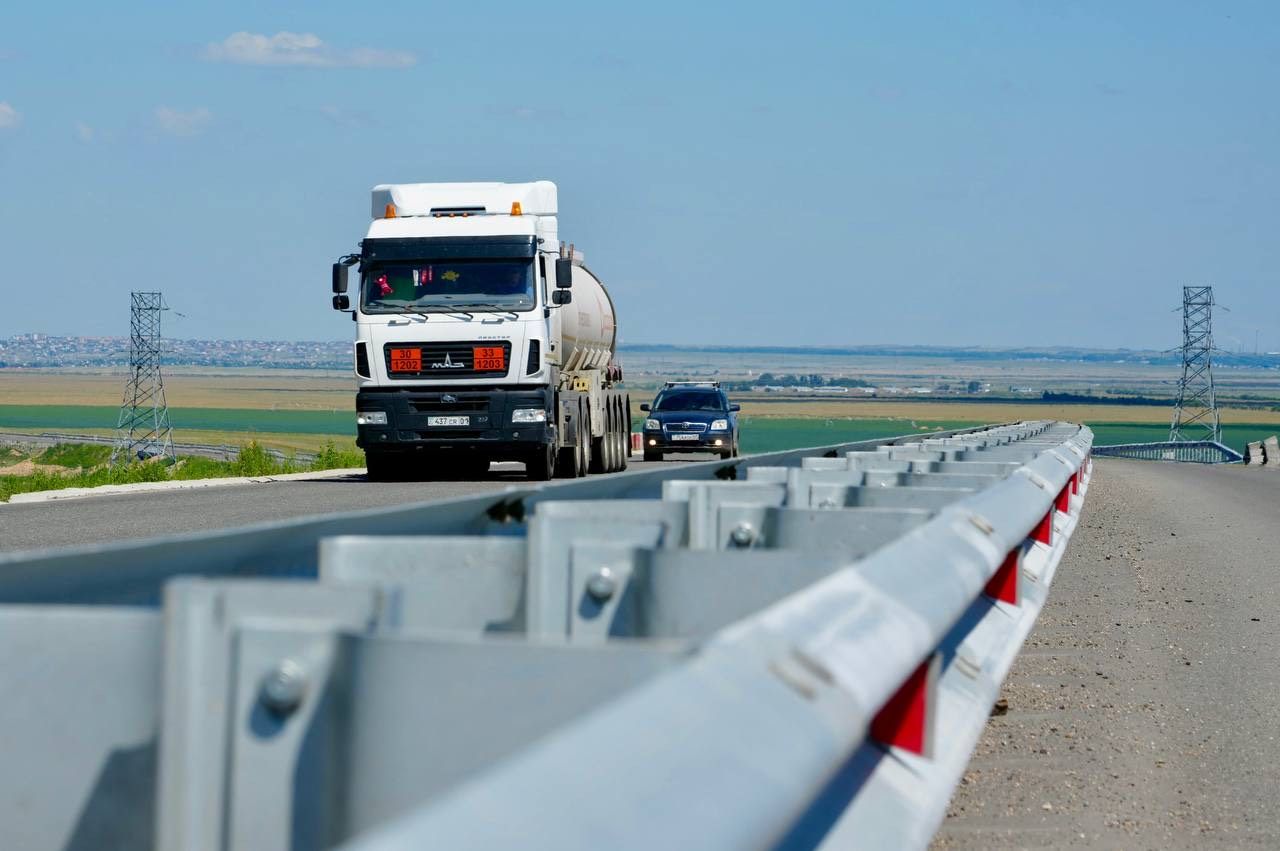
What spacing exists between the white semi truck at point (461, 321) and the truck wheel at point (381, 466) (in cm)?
92

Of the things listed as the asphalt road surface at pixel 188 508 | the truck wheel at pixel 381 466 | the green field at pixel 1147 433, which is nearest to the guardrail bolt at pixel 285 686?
the asphalt road surface at pixel 188 508

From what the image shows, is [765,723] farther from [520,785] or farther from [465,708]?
[520,785]

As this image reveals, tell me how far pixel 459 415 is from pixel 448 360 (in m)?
0.88

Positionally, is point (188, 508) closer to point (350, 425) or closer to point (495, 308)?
point (495, 308)

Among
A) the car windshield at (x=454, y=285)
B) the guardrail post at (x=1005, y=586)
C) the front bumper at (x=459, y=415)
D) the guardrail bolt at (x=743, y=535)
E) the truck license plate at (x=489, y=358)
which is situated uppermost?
the car windshield at (x=454, y=285)

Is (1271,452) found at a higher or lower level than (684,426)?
lower

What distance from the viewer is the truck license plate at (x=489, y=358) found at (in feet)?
84.8

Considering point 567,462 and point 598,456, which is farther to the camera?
point 598,456

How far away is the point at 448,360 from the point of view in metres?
25.9

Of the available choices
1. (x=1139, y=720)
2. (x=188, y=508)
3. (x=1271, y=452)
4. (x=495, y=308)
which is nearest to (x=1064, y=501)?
(x=1139, y=720)

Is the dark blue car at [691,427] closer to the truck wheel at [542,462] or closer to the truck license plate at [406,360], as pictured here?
the truck wheel at [542,462]

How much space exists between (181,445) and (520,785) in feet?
361

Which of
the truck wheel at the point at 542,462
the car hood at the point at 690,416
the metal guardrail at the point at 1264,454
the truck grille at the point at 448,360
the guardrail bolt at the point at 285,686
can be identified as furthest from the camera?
the metal guardrail at the point at 1264,454

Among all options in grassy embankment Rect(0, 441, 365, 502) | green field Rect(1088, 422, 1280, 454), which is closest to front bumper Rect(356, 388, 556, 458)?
grassy embankment Rect(0, 441, 365, 502)
